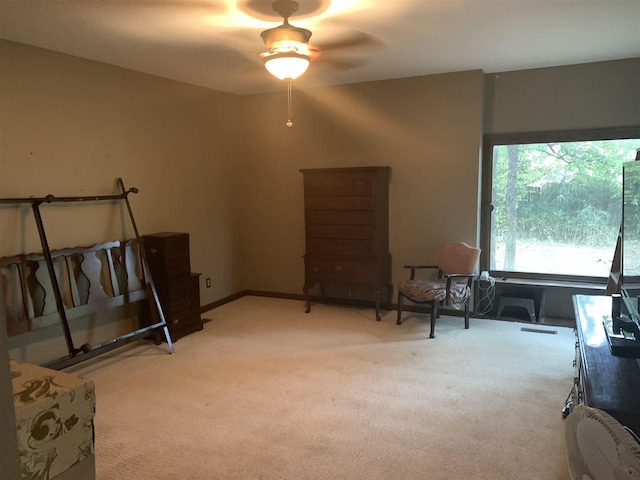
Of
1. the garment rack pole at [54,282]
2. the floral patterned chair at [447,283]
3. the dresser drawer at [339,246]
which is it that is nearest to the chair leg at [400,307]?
the floral patterned chair at [447,283]

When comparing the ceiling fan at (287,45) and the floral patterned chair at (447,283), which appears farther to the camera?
the floral patterned chair at (447,283)

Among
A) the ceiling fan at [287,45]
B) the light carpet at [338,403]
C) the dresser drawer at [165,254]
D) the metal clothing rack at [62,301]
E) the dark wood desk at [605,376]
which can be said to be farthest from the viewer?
the dresser drawer at [165,254]

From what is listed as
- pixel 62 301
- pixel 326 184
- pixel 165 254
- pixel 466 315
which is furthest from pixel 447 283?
pixel 62 301

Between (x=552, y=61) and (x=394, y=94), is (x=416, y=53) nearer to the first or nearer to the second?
(x=394, y=94)

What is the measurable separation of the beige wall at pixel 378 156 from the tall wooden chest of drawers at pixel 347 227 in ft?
0.98

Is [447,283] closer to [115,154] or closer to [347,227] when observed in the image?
[347,227]

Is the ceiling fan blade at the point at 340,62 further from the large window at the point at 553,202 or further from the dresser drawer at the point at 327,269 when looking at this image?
the dresser drawer at the point at 327,269

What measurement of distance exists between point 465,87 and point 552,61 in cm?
→ 74

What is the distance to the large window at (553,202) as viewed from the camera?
4.16 m

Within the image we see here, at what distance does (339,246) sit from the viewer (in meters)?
4.59

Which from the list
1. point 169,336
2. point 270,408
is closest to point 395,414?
point 270,408

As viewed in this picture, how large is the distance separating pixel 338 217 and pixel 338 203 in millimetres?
139

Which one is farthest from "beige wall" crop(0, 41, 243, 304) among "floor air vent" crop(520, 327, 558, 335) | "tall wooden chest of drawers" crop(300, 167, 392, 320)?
"floor air vent" crop(520, 327, 558, 335)

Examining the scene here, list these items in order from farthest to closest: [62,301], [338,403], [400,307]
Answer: [400,307]
[62,301]
[338,403]
